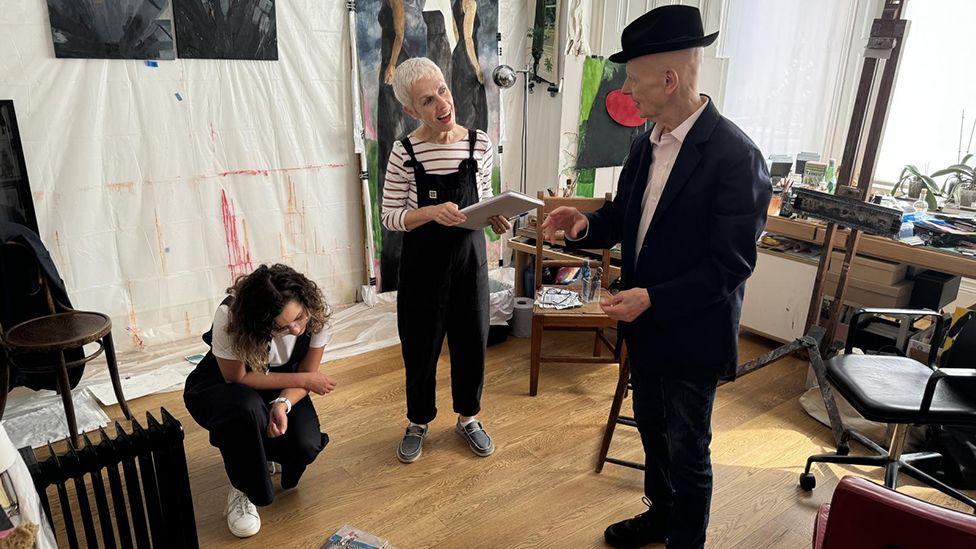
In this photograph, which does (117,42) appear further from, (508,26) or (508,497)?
(508,497)

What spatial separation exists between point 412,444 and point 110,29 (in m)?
2.21

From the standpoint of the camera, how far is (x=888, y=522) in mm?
986

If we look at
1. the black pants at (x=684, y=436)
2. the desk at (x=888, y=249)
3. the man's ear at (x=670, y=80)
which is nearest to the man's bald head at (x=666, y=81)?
the man's ear at (x=670, y=80)

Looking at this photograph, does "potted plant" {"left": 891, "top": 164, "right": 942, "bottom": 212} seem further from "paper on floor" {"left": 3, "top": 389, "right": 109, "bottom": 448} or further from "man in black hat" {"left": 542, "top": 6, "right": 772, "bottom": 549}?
"paper on floor" {"left": 3, "top": 389, "right": 109, "bottom": 448}

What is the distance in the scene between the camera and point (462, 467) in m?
2.43

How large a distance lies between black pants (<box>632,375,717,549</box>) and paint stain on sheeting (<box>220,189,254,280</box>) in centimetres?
236

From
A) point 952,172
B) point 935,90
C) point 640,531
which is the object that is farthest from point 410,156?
point 935,90

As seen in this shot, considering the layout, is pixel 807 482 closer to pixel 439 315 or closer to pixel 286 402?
pixel 439 315

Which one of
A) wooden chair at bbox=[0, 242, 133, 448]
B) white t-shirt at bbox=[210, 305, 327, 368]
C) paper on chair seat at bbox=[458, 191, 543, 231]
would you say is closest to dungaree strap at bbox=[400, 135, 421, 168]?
paper on chair seat at bbox=[458, 191, 543, 231]

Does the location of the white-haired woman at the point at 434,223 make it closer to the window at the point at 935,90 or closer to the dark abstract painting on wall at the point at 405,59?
the dark abstract painting on wall at the point at 405,59

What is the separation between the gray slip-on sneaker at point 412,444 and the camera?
2.45m

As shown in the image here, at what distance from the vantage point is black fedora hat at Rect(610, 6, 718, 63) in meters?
1.44

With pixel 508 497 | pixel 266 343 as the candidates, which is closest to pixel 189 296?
pixel 266 343

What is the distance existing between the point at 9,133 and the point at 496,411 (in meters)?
2.33
